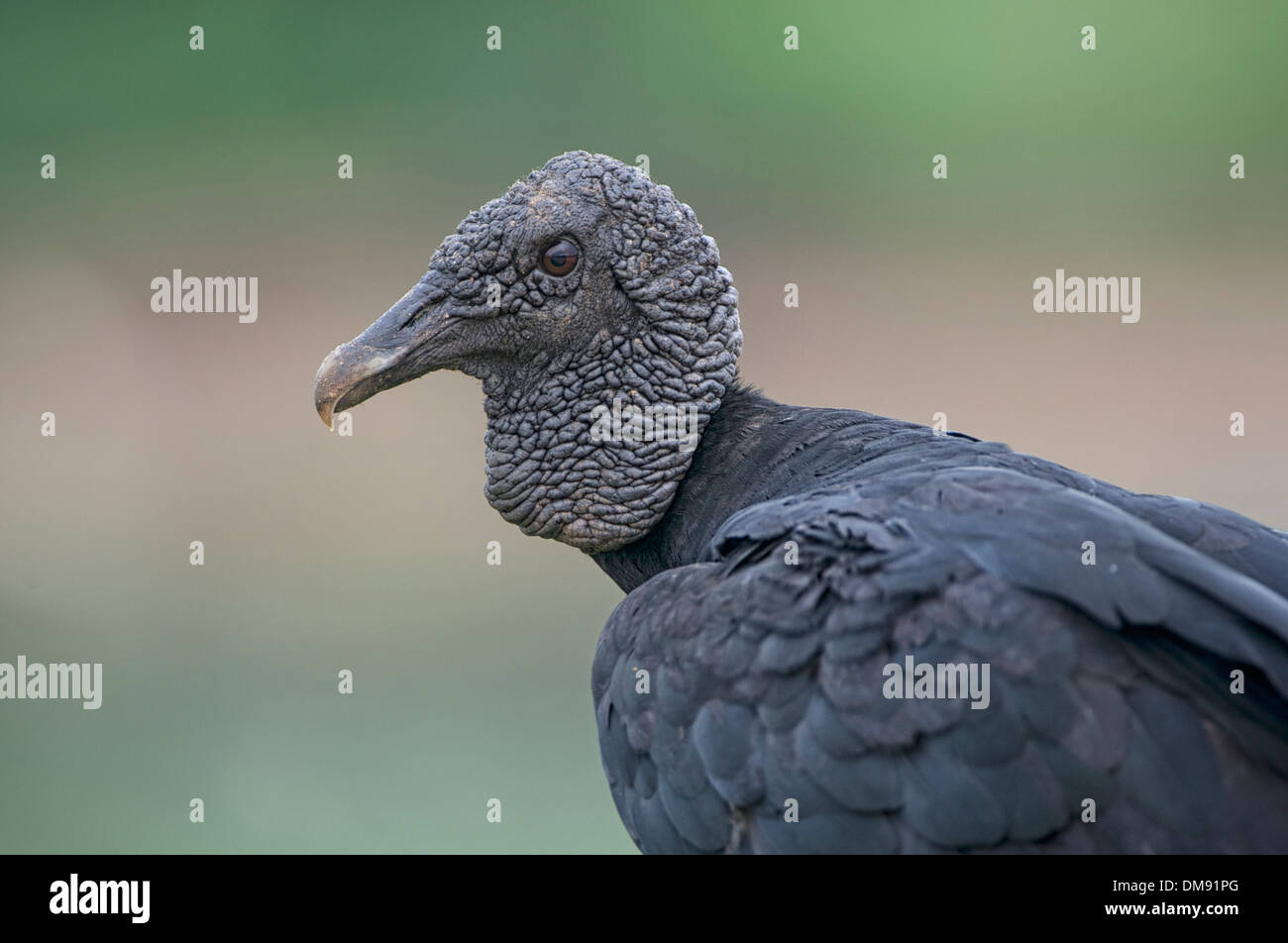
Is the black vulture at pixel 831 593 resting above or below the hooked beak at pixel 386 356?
below

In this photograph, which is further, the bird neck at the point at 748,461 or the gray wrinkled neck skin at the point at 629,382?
the gray wrinkled neck skin at the point at 629,382

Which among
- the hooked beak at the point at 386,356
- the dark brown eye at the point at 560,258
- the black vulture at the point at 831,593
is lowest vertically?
the black vulture at the point at 831,593

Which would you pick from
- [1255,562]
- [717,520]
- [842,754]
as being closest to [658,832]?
[842,754]

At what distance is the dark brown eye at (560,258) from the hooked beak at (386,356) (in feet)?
0.94

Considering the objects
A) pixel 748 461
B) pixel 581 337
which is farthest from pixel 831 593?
pixel 581 337

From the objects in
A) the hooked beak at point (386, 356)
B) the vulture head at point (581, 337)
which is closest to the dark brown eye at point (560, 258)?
the vulture head at point (581, 337)

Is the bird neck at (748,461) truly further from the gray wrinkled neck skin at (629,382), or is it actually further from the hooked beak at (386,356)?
the hooked beak at (386,356)

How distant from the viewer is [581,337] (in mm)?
3410

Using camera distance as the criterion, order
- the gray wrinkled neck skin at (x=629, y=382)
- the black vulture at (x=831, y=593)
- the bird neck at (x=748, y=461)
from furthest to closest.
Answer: the gray wrinkled neck skin at (x=629, y=382) < the bird neck at (x=748, y=461) < the black vulture at (x=831, y=593)

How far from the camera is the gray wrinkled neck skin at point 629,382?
11.1 ft

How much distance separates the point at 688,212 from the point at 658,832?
5.39 feet

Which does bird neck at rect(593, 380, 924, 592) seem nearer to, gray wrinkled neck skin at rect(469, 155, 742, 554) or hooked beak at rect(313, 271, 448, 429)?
gray wrinkled neck skin at rect(469, 155, 742, 554)

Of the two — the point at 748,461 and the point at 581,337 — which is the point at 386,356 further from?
the point at 748,461

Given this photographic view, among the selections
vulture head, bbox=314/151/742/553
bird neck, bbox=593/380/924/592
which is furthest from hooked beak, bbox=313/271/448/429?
bird neck, bbox=593/380/924/592
